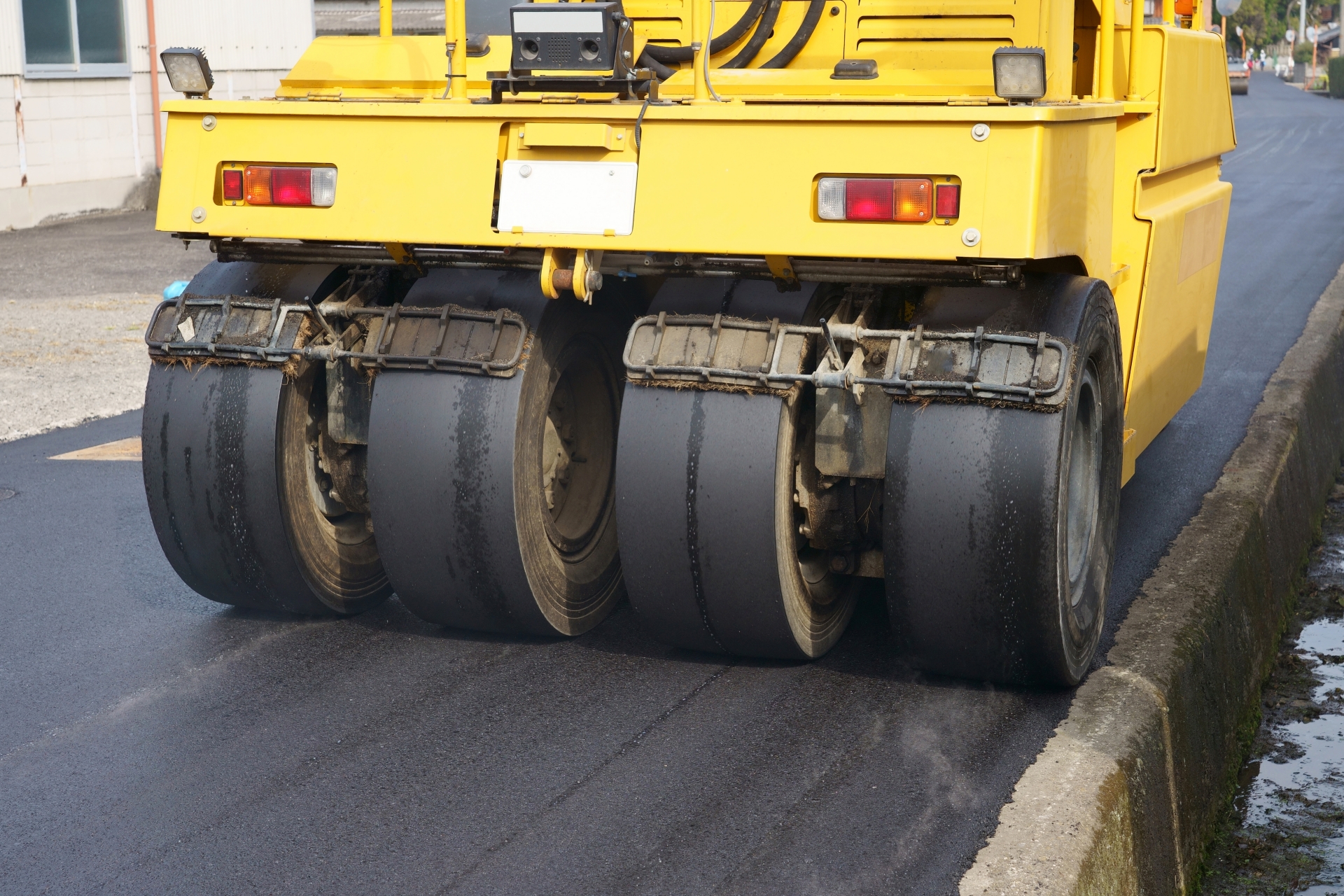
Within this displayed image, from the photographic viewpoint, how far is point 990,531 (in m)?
3.98

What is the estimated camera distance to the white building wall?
16.9 m

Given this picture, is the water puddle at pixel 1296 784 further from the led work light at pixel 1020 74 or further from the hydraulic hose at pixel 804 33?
the hydraulic hose at pixel 804 33

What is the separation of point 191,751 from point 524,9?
6.92 feet

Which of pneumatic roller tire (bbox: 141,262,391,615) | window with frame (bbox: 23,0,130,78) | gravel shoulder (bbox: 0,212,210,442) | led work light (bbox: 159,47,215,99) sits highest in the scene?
led work light (bbox: 159,47,215,99)

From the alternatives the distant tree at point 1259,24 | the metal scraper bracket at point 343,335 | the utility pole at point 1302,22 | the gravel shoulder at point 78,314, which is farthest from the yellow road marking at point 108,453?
the utility pole at point 1302,22

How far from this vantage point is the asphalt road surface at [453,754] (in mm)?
3422

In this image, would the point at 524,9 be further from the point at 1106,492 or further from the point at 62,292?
the point at 62,292

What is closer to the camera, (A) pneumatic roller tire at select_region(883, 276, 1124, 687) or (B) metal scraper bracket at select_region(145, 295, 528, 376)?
(A) pneumatic roller tire at select_region(883, 276, 1124, 687)

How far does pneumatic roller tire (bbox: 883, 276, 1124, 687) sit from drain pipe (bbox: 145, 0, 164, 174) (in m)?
16.4

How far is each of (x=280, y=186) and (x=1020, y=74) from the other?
1.96 meters

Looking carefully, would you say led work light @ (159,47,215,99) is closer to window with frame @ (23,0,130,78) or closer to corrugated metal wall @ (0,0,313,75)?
window with frame @ (23,0,130,78)

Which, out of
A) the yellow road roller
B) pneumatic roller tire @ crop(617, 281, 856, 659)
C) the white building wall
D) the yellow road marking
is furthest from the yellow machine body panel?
the white building wall

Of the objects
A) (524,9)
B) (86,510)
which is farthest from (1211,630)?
(86,510)

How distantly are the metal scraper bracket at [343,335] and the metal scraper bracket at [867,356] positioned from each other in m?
0.40
